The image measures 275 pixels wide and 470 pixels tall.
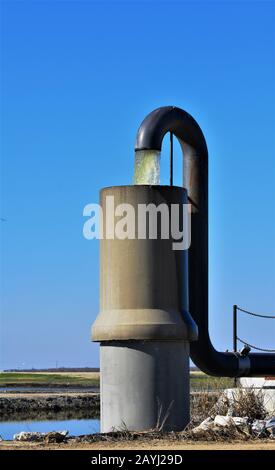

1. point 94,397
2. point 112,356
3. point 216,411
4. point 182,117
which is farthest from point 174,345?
point 94,397

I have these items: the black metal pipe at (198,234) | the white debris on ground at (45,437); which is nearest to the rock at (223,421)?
the black metal pipe at (198,234)

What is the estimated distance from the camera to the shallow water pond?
29.8 metres

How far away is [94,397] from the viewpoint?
5119 cm

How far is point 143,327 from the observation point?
17.5 m

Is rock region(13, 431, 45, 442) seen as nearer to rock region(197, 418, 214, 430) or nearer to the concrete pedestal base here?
the concrete pedestal base

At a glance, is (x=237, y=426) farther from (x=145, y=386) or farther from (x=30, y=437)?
(x=30, y=437)

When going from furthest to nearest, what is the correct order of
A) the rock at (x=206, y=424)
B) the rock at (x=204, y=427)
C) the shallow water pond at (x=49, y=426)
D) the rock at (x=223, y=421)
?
the shallow water pond at (x=49, y=426) < the rock at (x=206, y=424) < the rock at (x=223, y=421) < the rock at (x=204, y=427)

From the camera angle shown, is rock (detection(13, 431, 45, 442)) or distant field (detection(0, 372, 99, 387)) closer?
rock (detection(13, 431, 45, 442))

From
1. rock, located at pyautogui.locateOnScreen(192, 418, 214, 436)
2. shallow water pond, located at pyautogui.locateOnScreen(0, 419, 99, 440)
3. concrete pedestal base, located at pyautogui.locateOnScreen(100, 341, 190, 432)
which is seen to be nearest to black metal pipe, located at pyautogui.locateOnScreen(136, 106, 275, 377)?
rock, located at pyautogui.locateOnScreen(192, 418, 214, 436)

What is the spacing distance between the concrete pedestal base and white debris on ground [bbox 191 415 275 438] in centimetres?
56

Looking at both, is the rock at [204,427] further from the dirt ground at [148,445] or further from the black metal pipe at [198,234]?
the black metal pipe at [198,234]

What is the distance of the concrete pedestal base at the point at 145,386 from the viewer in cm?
1759

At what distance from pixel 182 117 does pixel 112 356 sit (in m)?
4.68
